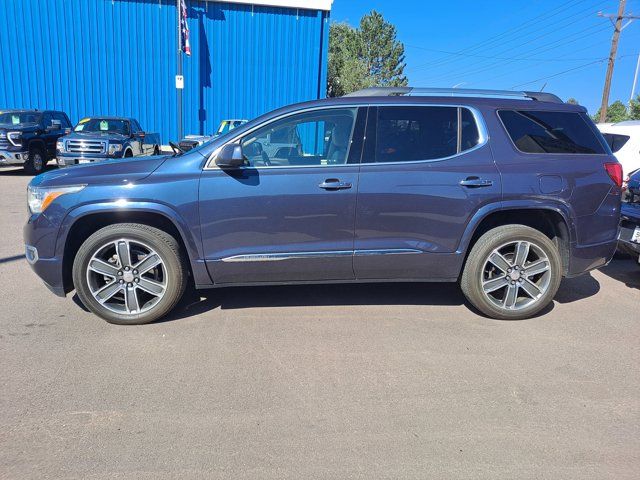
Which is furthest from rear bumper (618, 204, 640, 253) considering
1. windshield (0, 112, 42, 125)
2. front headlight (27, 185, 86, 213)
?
windshield (0, 112, 42, 125)

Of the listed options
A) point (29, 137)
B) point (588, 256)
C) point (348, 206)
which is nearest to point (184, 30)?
point (29, 137)

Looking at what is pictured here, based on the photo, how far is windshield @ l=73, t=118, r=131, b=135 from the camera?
524 inches

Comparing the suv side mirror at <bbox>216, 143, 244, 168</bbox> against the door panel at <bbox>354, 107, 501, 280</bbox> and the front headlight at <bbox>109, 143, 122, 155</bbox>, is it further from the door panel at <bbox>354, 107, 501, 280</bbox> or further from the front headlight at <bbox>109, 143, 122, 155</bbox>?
the front headlight at <bbox>109, 143, 122, 155</bbox>

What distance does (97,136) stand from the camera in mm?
12688

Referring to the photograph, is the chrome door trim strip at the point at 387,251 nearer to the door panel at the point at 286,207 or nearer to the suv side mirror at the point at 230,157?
the door panel at the point at 286,207

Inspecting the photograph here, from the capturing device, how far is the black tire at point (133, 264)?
391 cm

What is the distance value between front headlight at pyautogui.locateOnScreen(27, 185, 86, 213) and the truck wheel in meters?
11.9

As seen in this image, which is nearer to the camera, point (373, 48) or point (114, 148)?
point (114, 148)

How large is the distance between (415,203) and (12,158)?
13.6 metres

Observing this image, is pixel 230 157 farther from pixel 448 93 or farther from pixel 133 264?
pixel 448 93

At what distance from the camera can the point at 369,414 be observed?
291cm

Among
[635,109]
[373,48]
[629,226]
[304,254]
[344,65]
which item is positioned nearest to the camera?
[304,254]

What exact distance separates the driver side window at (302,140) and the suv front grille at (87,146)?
10.0m

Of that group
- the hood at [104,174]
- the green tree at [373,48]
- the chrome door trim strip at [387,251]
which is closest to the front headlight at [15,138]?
the hood at [104,174]
